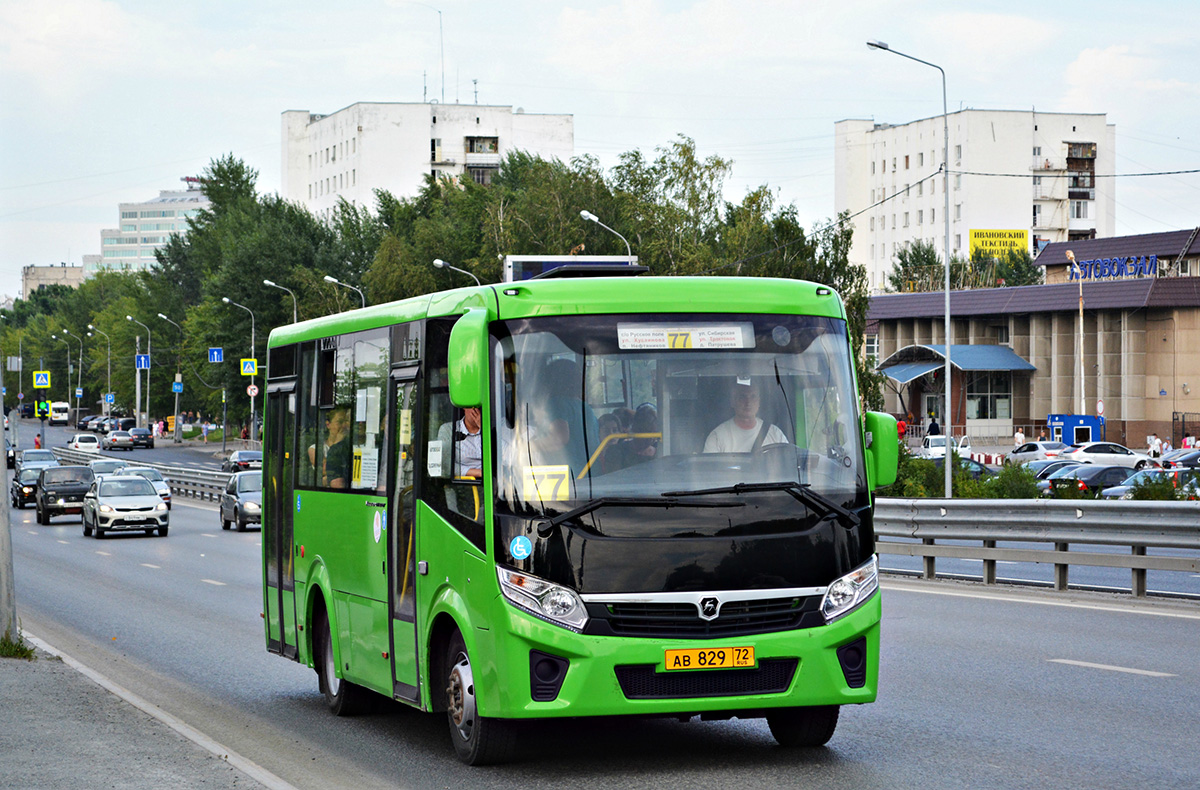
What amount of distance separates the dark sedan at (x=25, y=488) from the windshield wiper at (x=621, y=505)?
50336 mm

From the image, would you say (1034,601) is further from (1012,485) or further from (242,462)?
(242,462)

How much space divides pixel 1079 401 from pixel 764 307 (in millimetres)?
73801

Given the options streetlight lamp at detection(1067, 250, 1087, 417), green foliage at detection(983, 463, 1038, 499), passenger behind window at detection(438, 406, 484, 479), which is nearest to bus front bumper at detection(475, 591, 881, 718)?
passenger behind window at detection(438, 406, 484, 479)

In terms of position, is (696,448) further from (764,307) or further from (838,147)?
(838,147)

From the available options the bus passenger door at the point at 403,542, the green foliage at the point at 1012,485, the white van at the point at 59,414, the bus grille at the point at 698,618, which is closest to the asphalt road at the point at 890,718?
the bus passenger door at the point at 403,542

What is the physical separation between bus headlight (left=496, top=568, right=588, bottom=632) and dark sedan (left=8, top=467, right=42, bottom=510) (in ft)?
165

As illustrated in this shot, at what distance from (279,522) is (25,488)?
46335 mm

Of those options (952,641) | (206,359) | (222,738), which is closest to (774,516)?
(222,738)

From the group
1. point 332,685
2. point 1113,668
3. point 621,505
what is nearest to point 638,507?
point 621,505

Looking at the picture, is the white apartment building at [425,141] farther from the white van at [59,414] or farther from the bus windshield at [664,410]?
the bus windshield at [664,410]

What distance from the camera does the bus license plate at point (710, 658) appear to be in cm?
751

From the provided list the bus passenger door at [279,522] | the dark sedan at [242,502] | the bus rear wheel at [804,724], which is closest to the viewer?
the bus rear wheel at [804,724]

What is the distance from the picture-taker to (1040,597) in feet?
54.6

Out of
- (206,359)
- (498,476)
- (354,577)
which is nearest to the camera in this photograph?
(498,476)
